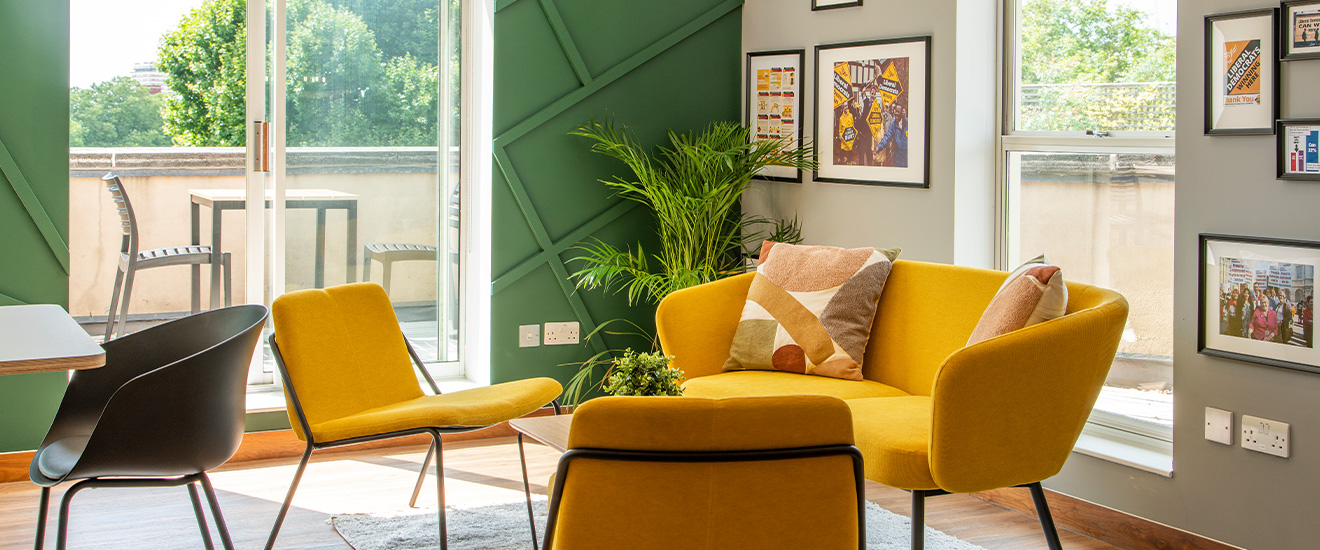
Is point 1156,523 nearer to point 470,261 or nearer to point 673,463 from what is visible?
point 673,463

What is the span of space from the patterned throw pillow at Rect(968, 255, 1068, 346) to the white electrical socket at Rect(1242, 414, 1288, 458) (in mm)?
567

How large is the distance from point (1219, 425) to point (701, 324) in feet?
5.14

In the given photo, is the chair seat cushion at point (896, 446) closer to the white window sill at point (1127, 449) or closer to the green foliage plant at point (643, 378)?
the green foliage plant at point (643, 378)

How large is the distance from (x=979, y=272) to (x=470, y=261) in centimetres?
229

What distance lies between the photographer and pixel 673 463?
1593 millimetres

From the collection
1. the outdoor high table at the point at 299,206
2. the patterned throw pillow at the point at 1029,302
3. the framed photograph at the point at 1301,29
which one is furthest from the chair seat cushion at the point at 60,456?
the framed photograph at the point at 1301,29

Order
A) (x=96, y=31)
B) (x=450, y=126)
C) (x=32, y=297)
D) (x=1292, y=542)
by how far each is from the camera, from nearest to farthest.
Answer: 1. (x=1292, y=542)
2. (x=32, y=297)
3. (x=96, y=31)
4. (x=450, y=126)

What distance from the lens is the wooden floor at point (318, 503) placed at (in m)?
3.19

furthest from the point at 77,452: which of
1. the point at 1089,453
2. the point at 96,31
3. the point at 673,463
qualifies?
the point at 1089,453

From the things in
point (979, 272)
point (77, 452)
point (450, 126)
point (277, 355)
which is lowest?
point (77, 452)

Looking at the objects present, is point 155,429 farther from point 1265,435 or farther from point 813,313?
point 1265,435

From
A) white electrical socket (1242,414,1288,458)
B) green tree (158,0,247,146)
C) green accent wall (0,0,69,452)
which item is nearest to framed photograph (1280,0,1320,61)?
white electrical socket (1242,414,1288,458)

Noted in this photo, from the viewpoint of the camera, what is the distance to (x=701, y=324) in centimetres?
361

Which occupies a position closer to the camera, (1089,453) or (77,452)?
(77,452)
